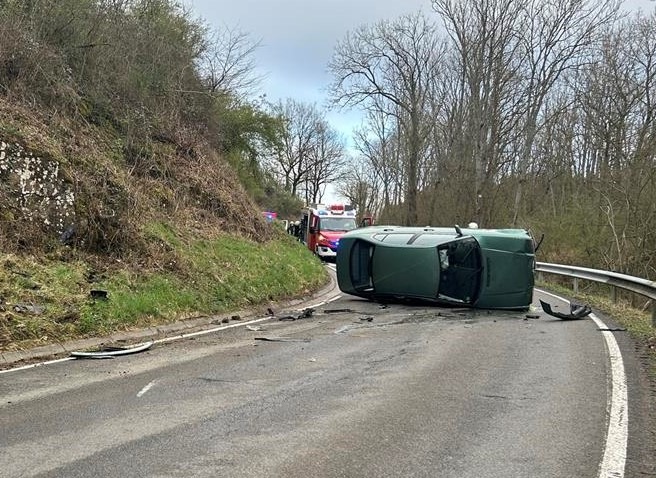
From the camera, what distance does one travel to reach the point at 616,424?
16.1ft

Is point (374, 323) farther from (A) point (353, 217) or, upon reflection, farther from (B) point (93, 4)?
(A) point (353, 217)

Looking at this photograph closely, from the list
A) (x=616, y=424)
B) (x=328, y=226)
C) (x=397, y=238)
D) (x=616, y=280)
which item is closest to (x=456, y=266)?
(x=397, y=238)

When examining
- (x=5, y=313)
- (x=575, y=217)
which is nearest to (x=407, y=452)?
(x=5, y=313)

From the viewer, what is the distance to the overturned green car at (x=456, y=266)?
12727mm

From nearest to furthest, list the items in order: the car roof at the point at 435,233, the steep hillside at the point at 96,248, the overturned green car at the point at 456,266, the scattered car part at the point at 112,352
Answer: the scattered car part at the point at 112,352 → the steep hillside at the point at 96,248 → the overturned green car at the point at 456,266 → the car roof at the point at 435,233

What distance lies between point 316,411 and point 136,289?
5.90m

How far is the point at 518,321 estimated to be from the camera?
11445mm

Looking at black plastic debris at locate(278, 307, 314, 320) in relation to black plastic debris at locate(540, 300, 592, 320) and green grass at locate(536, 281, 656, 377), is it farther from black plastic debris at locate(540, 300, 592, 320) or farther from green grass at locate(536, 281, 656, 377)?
green grass at locate(536, 281, 656, 377)

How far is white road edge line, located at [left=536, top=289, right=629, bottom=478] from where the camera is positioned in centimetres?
402

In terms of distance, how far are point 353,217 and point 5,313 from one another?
23893mm

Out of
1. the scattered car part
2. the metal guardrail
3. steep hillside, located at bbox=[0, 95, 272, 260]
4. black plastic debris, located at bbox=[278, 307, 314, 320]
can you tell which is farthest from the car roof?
the scattered car part

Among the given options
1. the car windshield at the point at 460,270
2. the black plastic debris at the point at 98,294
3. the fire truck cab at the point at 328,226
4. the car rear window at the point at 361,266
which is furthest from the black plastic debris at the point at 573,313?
the fire truck cab at the point at 328,226

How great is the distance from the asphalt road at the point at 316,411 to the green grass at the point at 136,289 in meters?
1.17

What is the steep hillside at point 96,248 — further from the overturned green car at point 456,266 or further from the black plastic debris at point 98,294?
the overturned green car at point 456,266
